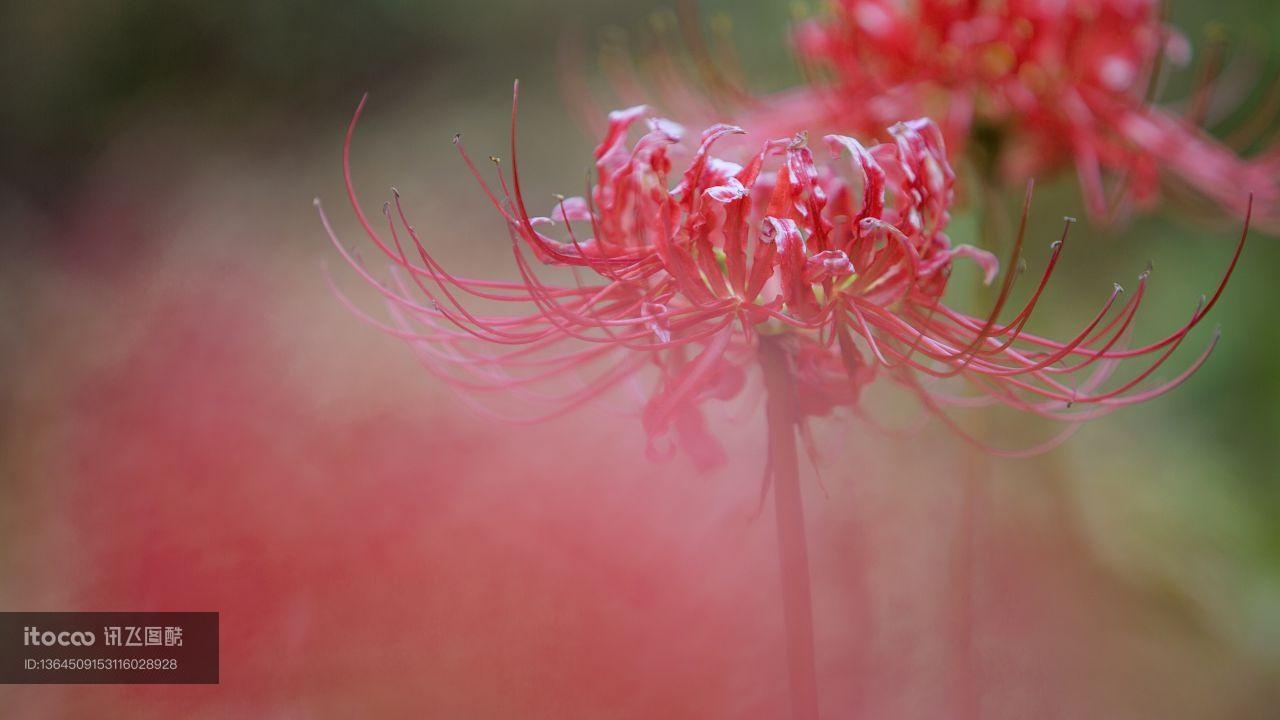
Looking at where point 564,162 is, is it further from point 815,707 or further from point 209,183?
point 815,707

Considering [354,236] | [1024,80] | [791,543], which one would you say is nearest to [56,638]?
[791,543]

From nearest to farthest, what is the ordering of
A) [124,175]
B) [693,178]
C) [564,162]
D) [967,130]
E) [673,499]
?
[693,178], [967,130], [673,499], [124,175], [564,162]

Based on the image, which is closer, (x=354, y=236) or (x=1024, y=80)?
(x=1024, y=80)

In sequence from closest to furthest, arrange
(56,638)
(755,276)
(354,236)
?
1. (755,276)
2. (56,638)
3. (354,236)

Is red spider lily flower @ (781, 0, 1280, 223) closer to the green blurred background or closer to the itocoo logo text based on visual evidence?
the green blurred background

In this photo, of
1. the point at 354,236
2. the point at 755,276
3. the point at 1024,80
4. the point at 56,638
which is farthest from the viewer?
the point at 354,236

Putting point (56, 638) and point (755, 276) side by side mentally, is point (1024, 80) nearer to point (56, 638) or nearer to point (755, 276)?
point (755, 276)

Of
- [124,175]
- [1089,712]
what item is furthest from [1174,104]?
[124,175]
